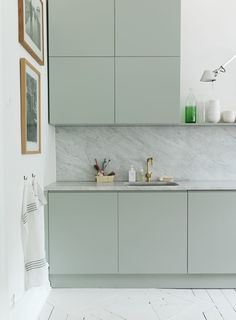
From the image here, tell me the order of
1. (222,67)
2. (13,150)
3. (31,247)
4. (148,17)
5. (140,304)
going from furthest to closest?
(222,67) → (148,17) → (140,304) → (31,247) → (13,150)

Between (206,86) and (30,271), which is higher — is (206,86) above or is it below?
above

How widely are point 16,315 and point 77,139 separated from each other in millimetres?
1728

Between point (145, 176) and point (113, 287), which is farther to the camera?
point (145, 176)

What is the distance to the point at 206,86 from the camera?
3197 mm

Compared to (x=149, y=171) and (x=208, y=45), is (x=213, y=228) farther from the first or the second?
(x=208, y=45)

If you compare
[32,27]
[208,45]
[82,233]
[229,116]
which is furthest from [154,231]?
[208,45]

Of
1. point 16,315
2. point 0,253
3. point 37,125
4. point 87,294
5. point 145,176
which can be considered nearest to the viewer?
point 0,253

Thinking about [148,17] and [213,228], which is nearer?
[213,228]

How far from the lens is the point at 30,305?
213cm

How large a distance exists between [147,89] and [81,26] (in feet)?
2.52

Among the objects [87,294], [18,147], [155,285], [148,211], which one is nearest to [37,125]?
[18,147]

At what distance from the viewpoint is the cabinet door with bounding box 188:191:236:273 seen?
2.62 metres

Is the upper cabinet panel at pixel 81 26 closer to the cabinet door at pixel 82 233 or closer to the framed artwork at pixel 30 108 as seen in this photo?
the framed artwork at pixel 30 108

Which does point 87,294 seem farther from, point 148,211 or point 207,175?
point 207,175
